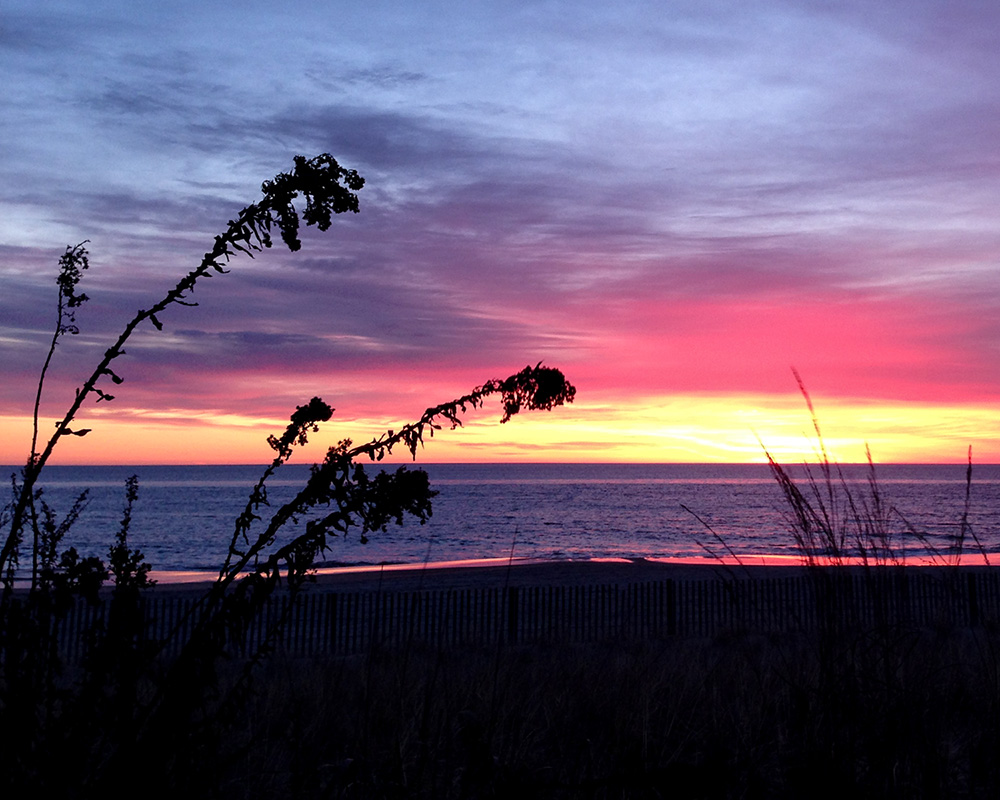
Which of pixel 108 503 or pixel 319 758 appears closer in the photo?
pixel 319 758

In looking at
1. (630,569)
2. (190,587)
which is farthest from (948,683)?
(630,569)

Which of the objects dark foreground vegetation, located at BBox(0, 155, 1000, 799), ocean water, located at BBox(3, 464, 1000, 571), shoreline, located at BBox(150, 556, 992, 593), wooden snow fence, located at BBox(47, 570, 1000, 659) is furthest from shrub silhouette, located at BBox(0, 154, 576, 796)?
shoreline, located at BBox(150, 556, 992, 593)

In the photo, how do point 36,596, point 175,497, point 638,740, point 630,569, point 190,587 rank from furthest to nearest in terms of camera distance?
point 175,497, point 630,569, point 190,587, point 638,740, point 36,596

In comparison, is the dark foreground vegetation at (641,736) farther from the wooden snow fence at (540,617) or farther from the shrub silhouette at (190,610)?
the wooden snow fence at (540,617)

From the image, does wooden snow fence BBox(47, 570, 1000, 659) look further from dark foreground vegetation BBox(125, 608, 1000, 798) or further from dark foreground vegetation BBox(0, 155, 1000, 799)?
dark foreground vegetation BBox(0, 155, 1000, 799)

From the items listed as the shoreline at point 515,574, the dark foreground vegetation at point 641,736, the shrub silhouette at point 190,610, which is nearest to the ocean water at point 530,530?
the shoreline at point 515,574

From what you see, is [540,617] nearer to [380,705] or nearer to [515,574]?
[380,705]

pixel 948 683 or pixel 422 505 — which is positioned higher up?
pixel 422 505

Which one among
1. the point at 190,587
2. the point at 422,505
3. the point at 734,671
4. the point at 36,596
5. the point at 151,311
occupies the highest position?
the point at 151,311

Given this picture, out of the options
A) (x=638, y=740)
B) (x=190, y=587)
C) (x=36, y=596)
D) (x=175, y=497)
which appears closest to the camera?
(x=36, y=596)

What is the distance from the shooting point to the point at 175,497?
114625 millimetres

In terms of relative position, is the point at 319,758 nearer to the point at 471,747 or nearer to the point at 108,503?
the point at 471,747

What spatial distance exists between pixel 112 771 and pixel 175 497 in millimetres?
120622

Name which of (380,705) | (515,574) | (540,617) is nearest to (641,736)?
(380,705)
